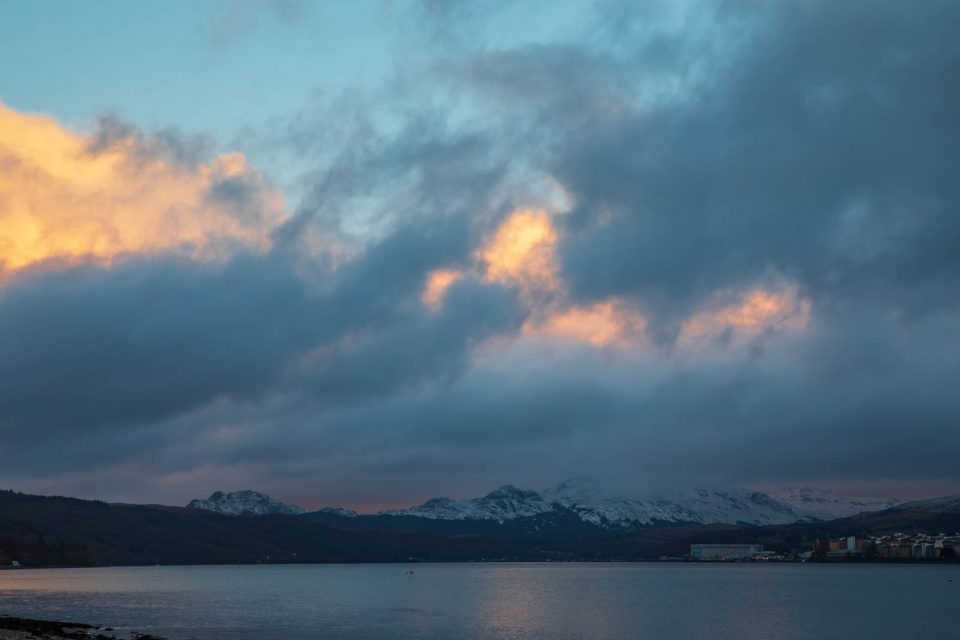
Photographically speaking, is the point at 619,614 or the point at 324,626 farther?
the point at 619,614

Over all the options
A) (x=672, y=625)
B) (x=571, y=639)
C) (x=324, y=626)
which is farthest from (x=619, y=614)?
(x=324, y=626)

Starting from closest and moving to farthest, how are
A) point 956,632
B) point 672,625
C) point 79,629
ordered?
point 79,629 < point 956,632 < point 672,625

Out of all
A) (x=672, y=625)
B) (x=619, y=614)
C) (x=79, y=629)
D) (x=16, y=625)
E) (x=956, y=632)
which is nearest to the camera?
(x=16, y=625)

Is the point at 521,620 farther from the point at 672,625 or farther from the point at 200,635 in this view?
the point at 200,635

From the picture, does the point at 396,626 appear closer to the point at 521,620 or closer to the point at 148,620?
the point at 521,620

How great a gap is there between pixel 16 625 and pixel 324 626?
47897 millimetres

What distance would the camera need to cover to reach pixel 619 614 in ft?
608

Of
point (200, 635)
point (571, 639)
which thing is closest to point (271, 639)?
point (200, 635)

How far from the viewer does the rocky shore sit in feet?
372

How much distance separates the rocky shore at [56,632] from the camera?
113250mm

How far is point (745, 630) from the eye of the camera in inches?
6127

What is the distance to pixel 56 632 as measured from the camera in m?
122

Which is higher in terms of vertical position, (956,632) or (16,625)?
(16,625)

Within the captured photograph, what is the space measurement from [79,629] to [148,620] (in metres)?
30.0
